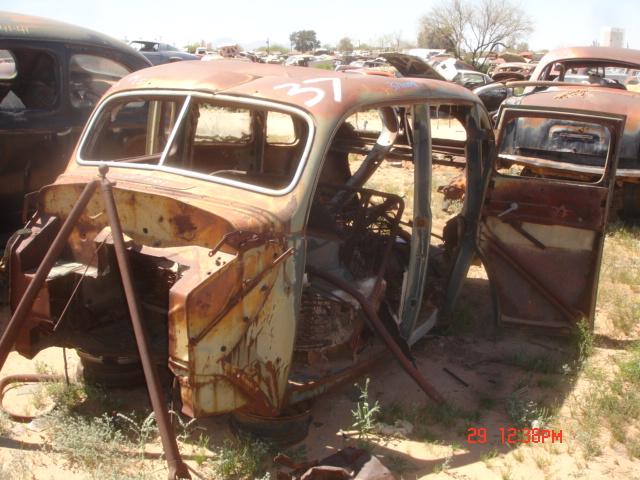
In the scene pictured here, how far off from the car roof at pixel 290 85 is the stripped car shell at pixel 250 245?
1 centimetres

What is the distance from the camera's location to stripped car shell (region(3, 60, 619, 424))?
3.04 m

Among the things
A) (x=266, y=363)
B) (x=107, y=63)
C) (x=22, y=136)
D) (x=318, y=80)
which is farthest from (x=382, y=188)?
(x=266, y=363)

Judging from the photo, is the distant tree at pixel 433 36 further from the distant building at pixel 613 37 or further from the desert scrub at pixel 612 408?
the desert scrub at pixel 612 408

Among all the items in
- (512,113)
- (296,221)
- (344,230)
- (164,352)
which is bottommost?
(164,352)

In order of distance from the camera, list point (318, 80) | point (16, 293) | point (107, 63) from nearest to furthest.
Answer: point (16, 293) < point (318, 80) < point (107, 63)

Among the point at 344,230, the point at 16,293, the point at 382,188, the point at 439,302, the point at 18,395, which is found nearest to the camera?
the point at 16,293

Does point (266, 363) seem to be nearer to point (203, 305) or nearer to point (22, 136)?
point (203, 305)

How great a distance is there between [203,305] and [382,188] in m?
6.88

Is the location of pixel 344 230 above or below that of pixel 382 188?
above

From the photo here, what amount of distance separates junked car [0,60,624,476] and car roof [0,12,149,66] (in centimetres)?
110

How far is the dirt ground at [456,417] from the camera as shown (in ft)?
11.5

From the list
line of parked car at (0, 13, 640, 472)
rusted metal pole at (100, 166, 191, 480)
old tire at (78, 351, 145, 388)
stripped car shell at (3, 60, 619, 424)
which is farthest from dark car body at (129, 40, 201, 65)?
rusted metal pole at (100, 166, 191, 480)

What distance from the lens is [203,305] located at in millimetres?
2879
